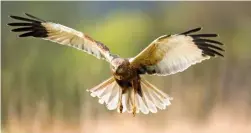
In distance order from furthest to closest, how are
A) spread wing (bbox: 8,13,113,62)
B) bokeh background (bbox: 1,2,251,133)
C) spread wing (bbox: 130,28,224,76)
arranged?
1. bokeh background (bbox: 1,2,251,133)
2. spread wing (bbox: 8,13,113,62)
3. spread wing (bbox: 130,28,224,76)

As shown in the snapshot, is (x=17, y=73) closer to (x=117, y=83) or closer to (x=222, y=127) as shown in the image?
(x=117, y=83)

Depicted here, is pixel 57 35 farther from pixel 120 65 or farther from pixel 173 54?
pixel 173 54

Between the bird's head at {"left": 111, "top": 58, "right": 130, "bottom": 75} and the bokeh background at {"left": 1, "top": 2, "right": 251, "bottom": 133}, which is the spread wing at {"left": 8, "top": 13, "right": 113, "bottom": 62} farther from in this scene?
the bokeh background at {"left": 1, "top": 2, "right": 251, "bottom": 133}

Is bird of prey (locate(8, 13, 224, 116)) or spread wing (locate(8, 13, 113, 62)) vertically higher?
spread wing (locate(8, 13, 113, 62))

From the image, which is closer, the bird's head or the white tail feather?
the bird's head

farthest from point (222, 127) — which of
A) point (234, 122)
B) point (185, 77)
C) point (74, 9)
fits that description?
point (74, 9)

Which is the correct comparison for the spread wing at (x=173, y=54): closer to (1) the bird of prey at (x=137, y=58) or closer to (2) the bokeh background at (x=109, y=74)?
(1) the bird of prey at (x=137, y=58)

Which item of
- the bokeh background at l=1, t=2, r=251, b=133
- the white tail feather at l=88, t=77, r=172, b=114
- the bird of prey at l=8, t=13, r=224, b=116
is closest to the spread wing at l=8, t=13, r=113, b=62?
the bird of prey at l=8, t=13, r=224, b=116
